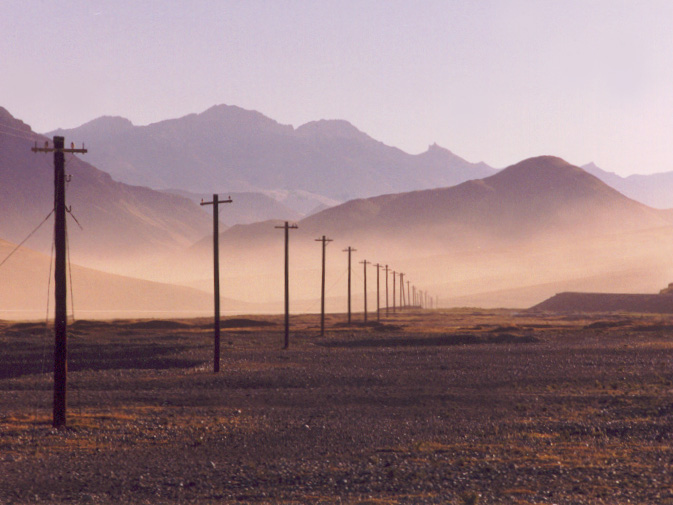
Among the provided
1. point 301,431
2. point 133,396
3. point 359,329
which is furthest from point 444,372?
point 359,329

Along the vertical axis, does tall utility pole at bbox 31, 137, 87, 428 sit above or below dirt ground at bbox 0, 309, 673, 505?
above

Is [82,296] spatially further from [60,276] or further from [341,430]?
[341,430]

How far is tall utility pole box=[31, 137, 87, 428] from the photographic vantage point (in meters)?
21.4

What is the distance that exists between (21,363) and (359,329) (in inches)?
1485

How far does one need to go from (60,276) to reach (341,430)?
822 centimetres

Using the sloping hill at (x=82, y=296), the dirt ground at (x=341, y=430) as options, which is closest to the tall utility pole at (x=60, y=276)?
the dirt ground at (x=341, y=430)

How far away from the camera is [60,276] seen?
21.7 meters

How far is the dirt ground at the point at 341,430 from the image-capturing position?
632 inches

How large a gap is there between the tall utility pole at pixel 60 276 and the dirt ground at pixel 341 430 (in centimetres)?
85

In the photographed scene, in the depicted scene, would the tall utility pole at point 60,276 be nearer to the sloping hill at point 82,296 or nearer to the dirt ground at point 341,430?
the dirt ground at point 341,430

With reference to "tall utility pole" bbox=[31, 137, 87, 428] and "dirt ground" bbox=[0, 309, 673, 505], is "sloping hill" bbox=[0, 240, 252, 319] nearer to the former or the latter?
"dirt ground" bbox=[0, 309, 673, 505]

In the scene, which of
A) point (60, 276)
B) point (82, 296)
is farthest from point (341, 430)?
point (82, 296)

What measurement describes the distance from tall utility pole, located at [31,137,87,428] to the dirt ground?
853mm

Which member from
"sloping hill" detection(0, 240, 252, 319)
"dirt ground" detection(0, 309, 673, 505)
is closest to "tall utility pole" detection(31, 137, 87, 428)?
"dirt ground" detection(0, 309, 673, 505)
